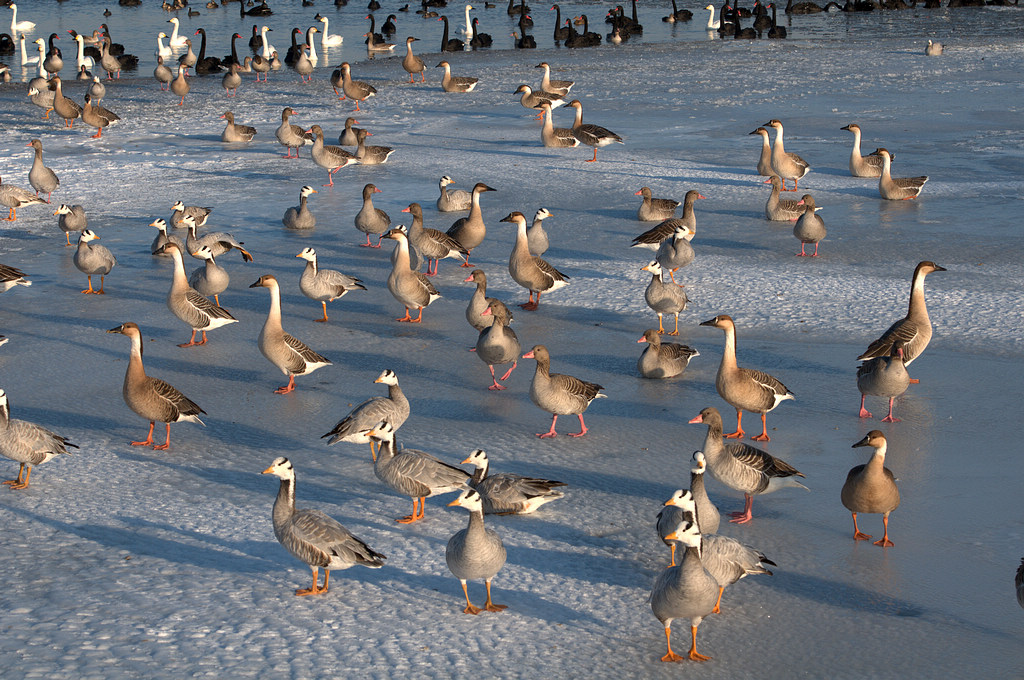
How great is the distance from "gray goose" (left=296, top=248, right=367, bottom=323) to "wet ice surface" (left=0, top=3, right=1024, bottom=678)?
0.30 metres

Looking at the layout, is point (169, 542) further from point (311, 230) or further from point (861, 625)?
point (311, 230)

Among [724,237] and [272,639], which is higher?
[724,237]

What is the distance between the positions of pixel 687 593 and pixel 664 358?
443 cm

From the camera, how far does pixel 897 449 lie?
28.2ft

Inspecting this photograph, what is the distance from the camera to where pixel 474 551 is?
6.28 metres

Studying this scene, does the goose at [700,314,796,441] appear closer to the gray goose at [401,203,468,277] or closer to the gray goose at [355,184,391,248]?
the gray goose at [401,203,468,277]

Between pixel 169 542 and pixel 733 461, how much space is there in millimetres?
3814

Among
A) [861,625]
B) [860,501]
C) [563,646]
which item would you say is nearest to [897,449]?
[860,501]

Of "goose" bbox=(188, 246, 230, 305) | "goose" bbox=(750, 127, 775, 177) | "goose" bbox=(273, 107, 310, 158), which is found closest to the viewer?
"goose" bbox=(188, 246, 230, 305)

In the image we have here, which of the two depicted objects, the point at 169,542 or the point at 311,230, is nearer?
the point at 169,542

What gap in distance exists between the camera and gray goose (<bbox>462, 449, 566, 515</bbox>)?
7555 millimetres

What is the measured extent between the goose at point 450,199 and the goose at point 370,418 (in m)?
7.97

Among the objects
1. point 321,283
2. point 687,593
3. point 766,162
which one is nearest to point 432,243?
point 321,283

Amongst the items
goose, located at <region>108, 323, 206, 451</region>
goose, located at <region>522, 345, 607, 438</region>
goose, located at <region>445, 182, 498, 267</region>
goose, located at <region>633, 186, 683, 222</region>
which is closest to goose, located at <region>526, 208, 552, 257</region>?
goose, located at <region>445, 182, 498, 267</region>
